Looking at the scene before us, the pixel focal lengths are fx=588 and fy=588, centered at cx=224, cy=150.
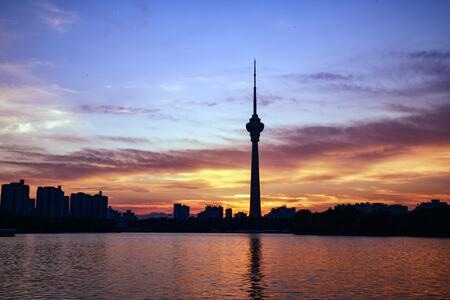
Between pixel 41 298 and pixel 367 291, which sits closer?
pixel 41 298

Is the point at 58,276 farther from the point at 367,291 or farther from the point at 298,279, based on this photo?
the point at 367,291

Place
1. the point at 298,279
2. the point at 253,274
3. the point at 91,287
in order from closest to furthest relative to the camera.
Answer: the point at 91,287, the point at 298,279, the point at 253,274

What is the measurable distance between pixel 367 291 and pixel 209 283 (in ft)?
50.5

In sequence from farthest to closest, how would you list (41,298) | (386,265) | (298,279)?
(386,265), (298,279), (41,298)

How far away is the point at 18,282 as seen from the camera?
57.0 m

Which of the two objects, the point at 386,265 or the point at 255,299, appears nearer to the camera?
the point at 255,299

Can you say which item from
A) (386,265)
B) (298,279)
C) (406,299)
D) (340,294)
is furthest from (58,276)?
(386,265)

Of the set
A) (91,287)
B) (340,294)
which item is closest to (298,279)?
(340,294)

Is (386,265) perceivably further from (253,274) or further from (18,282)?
(18,282)

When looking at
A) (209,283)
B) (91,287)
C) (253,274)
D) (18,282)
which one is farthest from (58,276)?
(253,274)

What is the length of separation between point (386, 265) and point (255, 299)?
138 ft

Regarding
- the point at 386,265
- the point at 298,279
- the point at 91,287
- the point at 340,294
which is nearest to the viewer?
the point at 340,294

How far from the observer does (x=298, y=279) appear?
6166 centimetres

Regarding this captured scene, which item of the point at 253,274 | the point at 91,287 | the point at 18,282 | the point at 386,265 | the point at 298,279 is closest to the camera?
the point at 91,287
